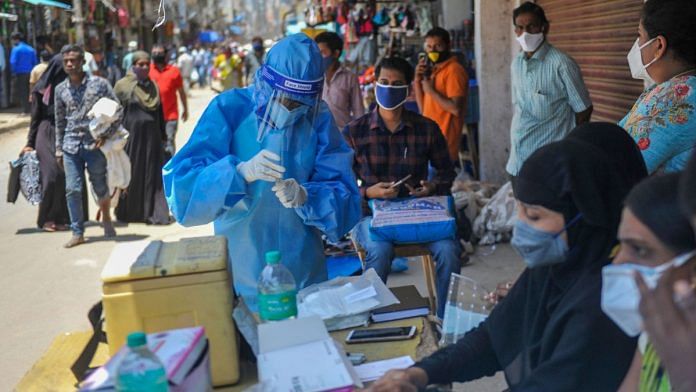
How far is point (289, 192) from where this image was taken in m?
3.01

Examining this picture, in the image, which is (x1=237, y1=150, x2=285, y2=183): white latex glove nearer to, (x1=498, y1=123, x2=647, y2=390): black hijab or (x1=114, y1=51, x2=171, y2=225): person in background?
(x1=498, y1=123, x2=647, y2=390): black hijab

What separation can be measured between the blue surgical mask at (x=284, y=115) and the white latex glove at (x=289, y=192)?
0.70ft

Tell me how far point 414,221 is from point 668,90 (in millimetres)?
1522

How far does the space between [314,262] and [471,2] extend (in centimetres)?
760

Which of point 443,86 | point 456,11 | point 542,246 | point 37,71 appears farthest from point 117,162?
point 542,246

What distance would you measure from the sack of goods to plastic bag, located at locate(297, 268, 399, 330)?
1.48m


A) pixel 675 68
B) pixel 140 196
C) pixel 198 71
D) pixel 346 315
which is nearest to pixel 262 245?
pixel 346 315

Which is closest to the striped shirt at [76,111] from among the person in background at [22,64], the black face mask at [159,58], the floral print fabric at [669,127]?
the black face mask at [159,58]

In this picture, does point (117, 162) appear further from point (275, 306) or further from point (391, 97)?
point (275, 306)

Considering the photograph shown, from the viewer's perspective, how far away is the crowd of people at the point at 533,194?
181cm

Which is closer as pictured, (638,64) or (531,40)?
(638,64)

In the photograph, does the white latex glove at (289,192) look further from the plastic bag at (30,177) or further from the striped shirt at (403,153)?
the plastic bag at (30,177)

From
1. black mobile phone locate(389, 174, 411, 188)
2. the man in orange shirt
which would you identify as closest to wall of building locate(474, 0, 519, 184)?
the man in orange shirt

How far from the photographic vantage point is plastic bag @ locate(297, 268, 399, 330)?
2.71m
